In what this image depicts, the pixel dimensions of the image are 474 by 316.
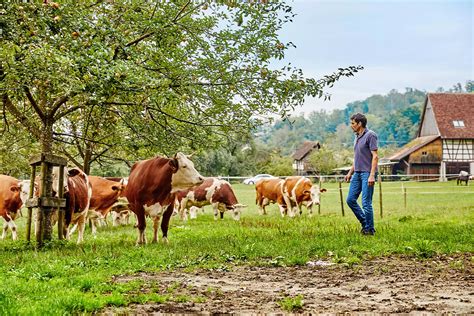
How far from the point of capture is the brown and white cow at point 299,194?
72.0 ft

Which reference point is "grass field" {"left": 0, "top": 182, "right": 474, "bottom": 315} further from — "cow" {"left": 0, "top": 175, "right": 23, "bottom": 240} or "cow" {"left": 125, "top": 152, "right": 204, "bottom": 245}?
"cow" {"left": 0, "top": 175, "right": 23, "bottom": 240}

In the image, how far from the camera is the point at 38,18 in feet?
29.4

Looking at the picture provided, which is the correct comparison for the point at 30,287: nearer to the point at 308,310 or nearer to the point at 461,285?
the point at 308,310

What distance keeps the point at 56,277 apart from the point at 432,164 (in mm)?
66467

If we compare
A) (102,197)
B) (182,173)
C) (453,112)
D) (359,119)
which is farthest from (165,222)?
(453,112)

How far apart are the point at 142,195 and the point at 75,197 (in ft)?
6.62

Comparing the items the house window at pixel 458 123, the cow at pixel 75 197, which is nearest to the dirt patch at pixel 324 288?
the cow at pixel 75 197

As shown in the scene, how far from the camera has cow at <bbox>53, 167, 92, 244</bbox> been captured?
11891 mm

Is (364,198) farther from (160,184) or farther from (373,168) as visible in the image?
(160,184)

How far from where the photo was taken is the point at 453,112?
67062 mm

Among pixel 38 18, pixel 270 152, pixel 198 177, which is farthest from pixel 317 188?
pixel 270 152

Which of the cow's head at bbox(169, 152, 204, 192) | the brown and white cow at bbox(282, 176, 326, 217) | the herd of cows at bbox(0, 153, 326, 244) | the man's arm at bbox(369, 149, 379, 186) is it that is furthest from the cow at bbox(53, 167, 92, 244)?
the brown and white cow at bbox(282, 176, 326, 217)

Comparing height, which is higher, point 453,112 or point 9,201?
point 453,112

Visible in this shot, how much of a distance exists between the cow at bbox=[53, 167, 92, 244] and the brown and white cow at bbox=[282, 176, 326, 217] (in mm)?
10416
